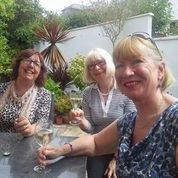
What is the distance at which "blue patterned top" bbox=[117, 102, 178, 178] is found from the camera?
1630mm

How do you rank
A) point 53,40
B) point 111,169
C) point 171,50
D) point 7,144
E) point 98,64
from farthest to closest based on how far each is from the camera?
point 53,40 → point 171,50 → point 98,64 → point 111,169 → point 7,144

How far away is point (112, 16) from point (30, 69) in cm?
919

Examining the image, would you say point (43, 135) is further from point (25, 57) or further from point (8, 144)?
point (25, 57)

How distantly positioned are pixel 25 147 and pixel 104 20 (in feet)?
35.1

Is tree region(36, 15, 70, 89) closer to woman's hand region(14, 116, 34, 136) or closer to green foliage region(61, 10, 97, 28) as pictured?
green foliage region(61, 10, 97, 28)

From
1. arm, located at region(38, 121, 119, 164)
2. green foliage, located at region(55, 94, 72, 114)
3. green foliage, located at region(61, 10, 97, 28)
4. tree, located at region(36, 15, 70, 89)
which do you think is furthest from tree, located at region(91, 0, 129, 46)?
arm, located at region(38, 121, 119, 164)

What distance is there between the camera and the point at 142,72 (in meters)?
1.81

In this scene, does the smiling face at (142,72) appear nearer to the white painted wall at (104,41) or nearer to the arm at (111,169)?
the arm at (111,169)

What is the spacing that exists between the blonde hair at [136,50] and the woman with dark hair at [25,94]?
158cm

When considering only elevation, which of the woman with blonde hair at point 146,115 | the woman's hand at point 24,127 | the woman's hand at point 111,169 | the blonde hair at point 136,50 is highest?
the blonde hair at point 136,50

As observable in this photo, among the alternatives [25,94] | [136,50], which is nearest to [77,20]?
[25,94]

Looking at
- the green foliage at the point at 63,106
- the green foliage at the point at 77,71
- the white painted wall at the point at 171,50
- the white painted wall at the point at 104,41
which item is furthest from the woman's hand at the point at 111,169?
the white painted wall at the point at 171,50

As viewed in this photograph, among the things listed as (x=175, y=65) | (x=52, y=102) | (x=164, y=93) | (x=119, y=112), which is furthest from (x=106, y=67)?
(x=175, y=65)

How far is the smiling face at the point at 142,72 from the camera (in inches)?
71.4
